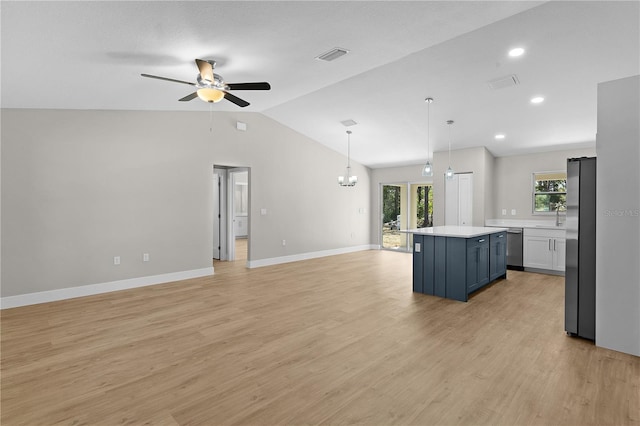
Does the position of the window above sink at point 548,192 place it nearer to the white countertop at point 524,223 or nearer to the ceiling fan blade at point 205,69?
the white countertop at point 524,223

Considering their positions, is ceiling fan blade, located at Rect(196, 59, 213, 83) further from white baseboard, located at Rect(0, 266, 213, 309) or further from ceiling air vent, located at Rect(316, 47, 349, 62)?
white baseboard, located at Rect(0, 266, 213, 309)

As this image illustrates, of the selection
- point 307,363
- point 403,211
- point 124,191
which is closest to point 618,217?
point 307,363

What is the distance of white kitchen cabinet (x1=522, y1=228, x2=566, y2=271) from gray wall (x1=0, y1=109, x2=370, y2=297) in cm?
488

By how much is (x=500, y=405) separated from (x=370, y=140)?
20.3ft

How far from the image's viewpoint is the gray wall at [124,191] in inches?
169

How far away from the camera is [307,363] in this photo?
8.82 feet

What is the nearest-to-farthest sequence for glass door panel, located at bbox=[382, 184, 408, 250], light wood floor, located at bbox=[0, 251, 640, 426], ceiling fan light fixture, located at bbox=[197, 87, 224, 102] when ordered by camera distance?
light wood floor, located at bbox=[0, 251, 640, 426]
ceiling fan light fixture, located at bbox=[197, 87, 224, 102]
glass door panel, located at bbox=[382, 184, 408, 250]

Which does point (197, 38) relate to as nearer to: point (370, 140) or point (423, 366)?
point (423, 366)

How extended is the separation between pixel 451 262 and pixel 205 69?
12.7 ft

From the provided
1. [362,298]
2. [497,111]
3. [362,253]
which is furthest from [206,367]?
[362,253]

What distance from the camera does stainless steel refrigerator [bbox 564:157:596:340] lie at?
10.3 ft

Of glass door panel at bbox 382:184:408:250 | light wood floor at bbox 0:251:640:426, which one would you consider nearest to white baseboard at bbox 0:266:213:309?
light wood floor at bbox 0:251:640:426

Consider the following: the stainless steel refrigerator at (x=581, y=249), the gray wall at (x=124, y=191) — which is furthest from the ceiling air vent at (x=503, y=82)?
the gray wall at (x=124, y=191)

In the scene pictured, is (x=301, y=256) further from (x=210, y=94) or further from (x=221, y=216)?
(x=210, y=94)
